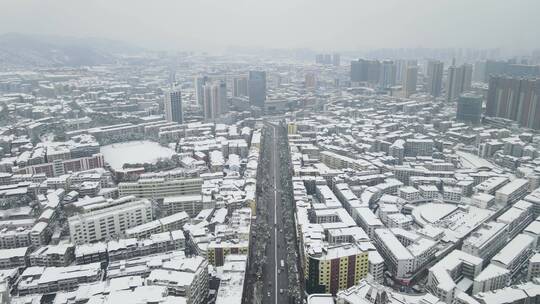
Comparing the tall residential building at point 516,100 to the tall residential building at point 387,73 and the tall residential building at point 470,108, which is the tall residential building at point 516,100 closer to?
the tall residential building at point 470,108

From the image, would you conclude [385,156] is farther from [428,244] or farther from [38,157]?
[38,157]

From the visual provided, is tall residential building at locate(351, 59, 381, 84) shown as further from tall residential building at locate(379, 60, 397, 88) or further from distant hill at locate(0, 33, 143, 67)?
distant hill at locate(0, 33, 143, 67)

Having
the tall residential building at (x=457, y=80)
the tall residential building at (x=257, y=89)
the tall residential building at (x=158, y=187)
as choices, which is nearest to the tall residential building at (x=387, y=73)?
the tall residential building at (x=457, y=80)

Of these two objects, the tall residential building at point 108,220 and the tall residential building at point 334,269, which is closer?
the tall residential building at point 334,269

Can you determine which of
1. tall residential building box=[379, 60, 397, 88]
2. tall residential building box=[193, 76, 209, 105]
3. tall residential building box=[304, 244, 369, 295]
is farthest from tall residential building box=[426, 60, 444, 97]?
tall residential building box=[304, 244, 369, 295]

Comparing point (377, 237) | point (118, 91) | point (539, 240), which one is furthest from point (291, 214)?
point (118, 91)

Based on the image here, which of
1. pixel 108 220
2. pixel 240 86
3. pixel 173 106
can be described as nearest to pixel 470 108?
pixel 240 86
